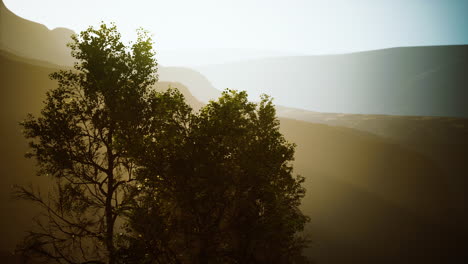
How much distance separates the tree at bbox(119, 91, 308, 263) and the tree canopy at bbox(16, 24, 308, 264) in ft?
0.12

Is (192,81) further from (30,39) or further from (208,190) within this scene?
(208,190)

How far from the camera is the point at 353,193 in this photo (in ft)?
149

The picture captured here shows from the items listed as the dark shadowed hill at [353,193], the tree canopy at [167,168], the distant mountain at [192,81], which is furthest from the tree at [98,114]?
the distant mountain at [192,81]

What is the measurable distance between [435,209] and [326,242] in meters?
25.9

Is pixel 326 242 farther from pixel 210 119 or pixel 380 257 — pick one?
pixel 210 119

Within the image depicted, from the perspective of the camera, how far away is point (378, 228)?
120 ft

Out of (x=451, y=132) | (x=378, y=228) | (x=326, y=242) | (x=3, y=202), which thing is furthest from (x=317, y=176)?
(x=451, y=132)

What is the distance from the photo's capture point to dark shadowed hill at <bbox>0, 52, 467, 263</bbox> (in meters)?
29.9

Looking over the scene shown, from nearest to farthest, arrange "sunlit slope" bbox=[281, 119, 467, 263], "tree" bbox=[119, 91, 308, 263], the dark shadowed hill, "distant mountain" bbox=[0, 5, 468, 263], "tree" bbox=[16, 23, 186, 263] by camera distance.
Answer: "tree" bbox=[119, 91, 308, 263] < "tree" bbox=[16, 23, 186, 263] < the dark shadowed hill < "distant mountain" bbox=[0, 5, 468, 263] < "sunlit slope" bbox=[281, 119, 467, 263]

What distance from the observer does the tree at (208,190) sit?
8250 mm

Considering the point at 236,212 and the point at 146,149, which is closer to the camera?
the point at 146,149

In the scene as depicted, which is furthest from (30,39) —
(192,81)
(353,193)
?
(353,193)

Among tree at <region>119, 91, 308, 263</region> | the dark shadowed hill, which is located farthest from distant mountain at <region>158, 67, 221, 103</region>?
tree at <region>119, 91, 308, 263</region>

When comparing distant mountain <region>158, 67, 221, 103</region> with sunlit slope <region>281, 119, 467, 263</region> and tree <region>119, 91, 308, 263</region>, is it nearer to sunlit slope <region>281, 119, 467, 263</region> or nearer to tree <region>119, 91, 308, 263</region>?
sunlit slope <region>281, 119, 467, 263</region>
